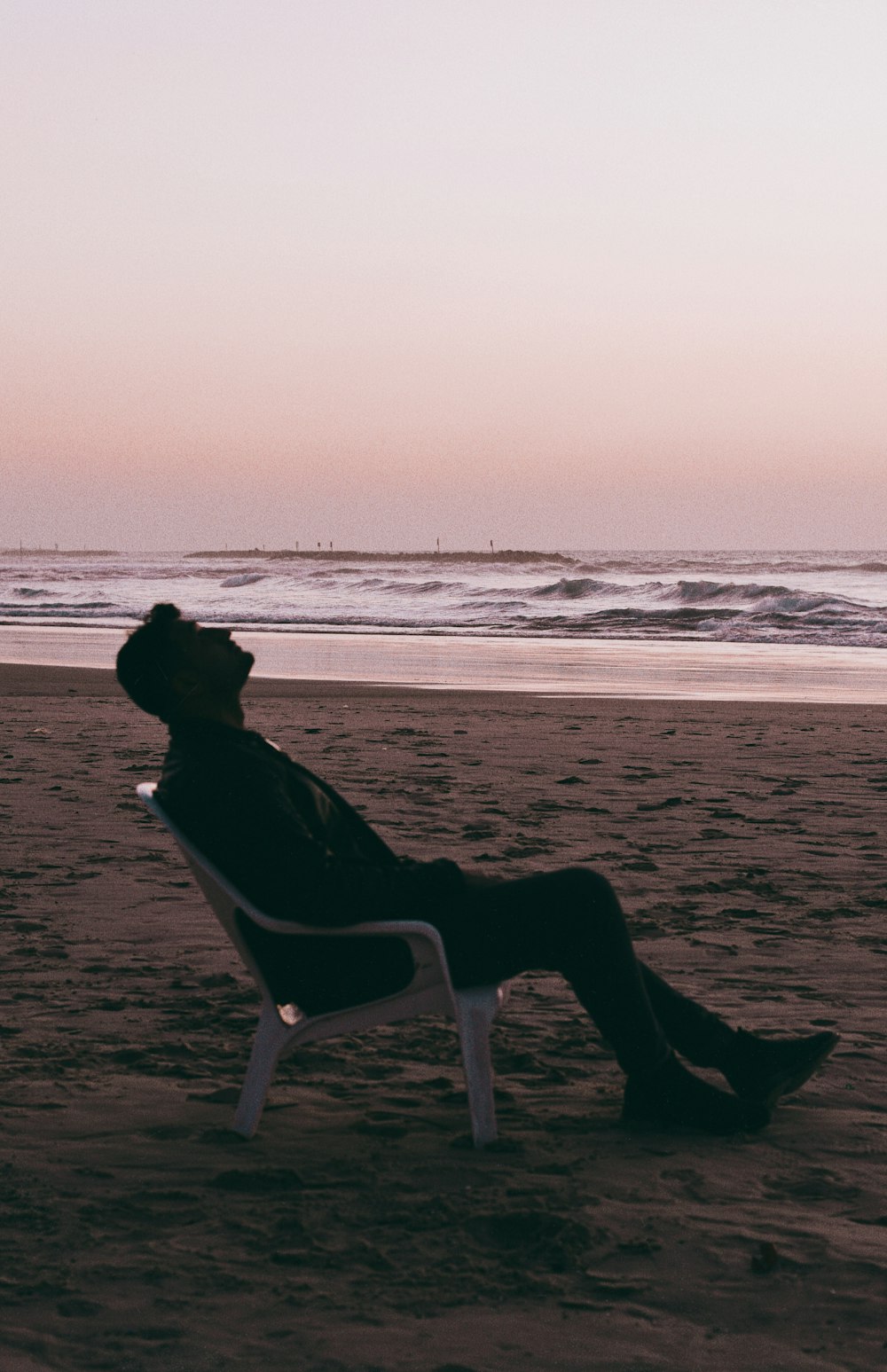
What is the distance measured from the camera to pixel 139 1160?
11.3 ft

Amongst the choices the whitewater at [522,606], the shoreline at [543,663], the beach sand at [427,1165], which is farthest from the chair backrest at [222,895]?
the whitewater at [522,606]

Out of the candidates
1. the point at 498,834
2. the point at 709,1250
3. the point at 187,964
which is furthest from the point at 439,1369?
the point at 498,834

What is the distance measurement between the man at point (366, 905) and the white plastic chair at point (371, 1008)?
3 centimetres

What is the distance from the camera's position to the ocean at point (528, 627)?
19922 mm

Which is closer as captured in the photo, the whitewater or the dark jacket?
the dark jacket

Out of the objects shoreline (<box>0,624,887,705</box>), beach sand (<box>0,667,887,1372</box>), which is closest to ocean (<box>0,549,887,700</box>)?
shoreline (<box>0,624,887,705</box>)

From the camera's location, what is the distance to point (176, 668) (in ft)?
11.5

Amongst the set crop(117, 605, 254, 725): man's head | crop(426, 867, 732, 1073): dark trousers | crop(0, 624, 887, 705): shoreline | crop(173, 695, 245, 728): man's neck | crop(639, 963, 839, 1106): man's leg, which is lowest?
crop(0, 624, 887, 705): shoreline

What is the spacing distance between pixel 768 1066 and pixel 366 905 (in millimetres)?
1114

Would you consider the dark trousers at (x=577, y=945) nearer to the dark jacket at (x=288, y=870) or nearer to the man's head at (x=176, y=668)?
the dark jacket at (x=288, y=870)

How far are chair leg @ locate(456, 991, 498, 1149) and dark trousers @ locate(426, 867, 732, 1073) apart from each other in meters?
0.06

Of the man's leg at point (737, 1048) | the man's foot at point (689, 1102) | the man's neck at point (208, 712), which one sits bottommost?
the man's foot at point (689, 1102)

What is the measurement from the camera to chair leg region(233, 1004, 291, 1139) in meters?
3.57

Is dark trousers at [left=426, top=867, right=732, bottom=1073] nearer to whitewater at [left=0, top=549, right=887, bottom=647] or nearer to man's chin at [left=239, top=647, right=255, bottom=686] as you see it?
man's chin at [left=239, top=647, right=255, bottom=686]
